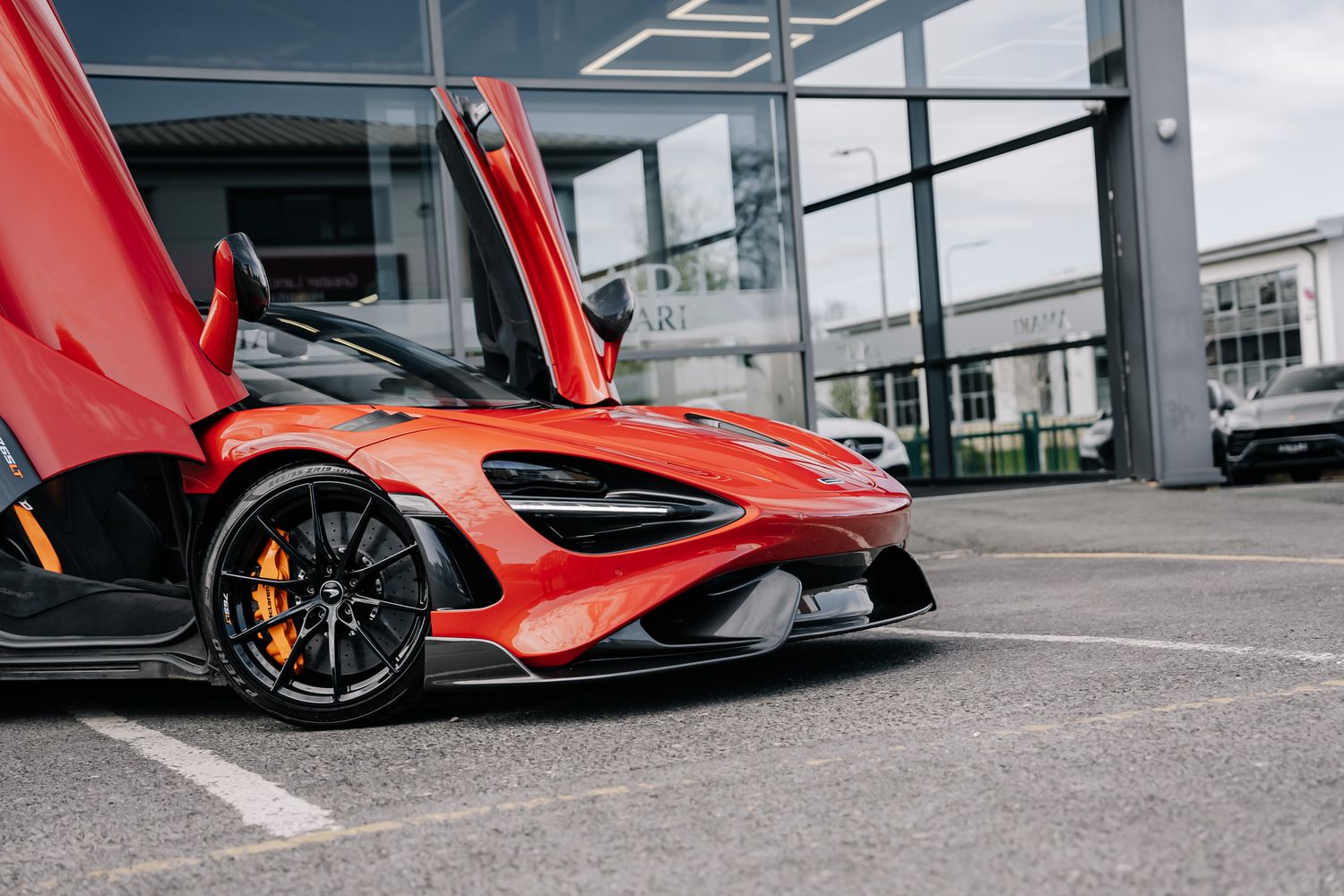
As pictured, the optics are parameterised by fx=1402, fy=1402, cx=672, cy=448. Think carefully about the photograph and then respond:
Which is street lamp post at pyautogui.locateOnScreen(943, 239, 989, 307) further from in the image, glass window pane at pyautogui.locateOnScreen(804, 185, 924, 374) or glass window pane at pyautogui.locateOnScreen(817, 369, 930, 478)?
glass window pane at pyautogui.locateOnScreen(817, 369, 930, 478)

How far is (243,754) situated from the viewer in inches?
132

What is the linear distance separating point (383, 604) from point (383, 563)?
0.11m

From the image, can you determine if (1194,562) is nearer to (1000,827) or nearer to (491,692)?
(491,692)

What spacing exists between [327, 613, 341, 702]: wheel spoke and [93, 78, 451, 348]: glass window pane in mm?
6400

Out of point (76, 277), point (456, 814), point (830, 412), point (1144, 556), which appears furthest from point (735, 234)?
point (456, 814)

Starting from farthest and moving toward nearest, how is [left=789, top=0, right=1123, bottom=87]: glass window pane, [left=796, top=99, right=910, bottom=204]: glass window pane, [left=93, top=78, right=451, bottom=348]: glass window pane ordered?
[left=796, top=99, right=910, bottom=204]: glass window pane
[left=789, top=0, right=1123, bottom=87]: glass window pane
[left=93, top=78, right=451, bottom=348]: glass window pane

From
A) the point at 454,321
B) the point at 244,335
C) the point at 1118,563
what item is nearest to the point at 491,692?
the point at 244,335

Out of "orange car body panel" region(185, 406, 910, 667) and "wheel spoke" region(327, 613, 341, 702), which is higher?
"orange car body panel" region(185, 406, 910, 667)

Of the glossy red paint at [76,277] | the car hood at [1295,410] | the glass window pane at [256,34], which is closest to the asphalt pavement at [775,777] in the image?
the glossy red paint at [76,277]

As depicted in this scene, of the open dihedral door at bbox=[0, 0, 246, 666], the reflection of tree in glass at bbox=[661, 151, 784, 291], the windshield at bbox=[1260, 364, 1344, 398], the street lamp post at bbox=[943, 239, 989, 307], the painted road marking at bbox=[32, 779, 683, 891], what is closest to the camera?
the painted road marking at bbox=[32, 779, 683, 891]

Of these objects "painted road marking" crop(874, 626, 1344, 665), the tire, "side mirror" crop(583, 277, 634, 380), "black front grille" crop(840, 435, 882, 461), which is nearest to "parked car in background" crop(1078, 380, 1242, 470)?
"black front grille" crop(840, 435, 882, 461)

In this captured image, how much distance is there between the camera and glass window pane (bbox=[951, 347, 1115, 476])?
16094 millimetres

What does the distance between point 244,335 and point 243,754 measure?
1510mm

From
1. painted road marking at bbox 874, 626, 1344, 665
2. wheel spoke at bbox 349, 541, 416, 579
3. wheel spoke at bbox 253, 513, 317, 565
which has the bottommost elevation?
painted road marking at bbox 874, 626, 1344, 665
